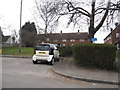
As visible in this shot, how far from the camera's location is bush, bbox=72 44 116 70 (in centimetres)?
Result: 979

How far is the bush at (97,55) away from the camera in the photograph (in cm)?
979

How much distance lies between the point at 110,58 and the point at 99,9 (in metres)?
8.88

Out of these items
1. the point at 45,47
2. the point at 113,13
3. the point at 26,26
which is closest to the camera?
the point at 45,47

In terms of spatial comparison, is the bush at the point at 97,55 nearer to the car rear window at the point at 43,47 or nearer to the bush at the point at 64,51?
the car rear window at the point at 43,47

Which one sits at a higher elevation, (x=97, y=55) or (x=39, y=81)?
(x=97, y=55)

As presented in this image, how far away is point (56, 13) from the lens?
17078 millimetres

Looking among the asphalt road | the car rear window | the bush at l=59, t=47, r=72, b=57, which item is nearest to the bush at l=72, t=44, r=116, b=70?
the asphalt road

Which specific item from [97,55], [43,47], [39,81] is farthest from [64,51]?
[39,81]

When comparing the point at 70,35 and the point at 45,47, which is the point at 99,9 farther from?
the point at 70,35

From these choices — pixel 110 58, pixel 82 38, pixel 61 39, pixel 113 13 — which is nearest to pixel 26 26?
pixel 61 39

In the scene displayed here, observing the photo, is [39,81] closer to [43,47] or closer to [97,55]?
[97,55]

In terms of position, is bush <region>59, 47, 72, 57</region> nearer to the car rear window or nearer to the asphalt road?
the car rear window

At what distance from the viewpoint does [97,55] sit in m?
9.98

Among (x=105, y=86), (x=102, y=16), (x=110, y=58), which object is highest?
(x=102, y=16)
